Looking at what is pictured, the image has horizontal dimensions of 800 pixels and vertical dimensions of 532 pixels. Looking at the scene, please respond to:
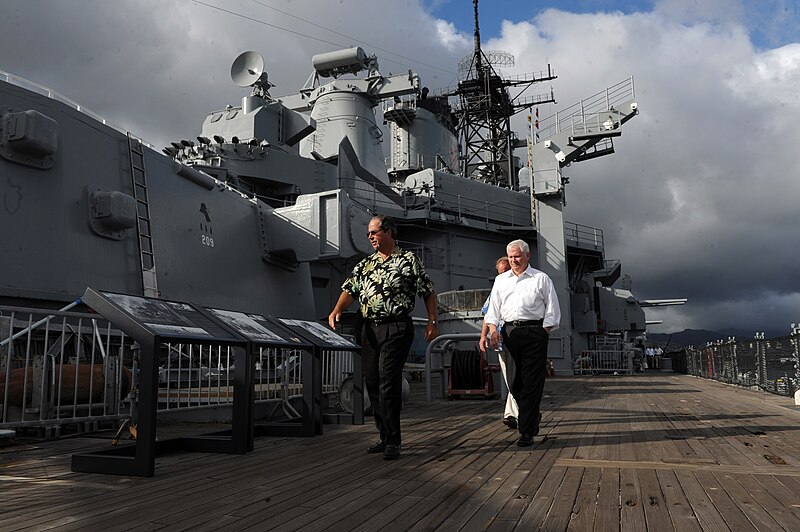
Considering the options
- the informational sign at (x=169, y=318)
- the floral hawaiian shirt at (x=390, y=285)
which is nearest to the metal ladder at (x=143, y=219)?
the informational sign at (x=169, y=318)

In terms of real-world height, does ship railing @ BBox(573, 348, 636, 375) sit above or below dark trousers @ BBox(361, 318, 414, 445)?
below

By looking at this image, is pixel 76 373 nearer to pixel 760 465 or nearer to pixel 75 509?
pixel 75 509

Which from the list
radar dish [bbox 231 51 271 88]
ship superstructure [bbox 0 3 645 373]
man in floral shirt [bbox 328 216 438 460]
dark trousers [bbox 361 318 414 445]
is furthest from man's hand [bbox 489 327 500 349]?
radar dish [bbox 231 51 271 88]

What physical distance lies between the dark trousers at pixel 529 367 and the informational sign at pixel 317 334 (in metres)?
1.60

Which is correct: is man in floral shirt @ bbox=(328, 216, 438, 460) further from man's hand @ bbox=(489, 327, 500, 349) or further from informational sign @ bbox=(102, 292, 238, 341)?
informational sign @ bbox=(102, 292, 238, 341)

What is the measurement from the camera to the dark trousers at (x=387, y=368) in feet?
11.6

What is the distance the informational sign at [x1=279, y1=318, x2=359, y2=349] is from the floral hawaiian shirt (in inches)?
44.3

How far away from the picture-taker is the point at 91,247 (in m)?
7.07

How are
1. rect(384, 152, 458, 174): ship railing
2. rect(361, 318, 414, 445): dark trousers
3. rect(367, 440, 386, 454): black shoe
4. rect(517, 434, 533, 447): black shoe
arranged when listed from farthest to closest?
rect(384, 152, 458, 174): ship railing → rect(517, 434, 533, 447): black shoe → rect(367, 440, 386, 454): black shoe → rect(361, 318, 414, 445): dark trousers

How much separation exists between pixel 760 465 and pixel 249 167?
15.3 metres

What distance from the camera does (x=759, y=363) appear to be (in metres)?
10.3

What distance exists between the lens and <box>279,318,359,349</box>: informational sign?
4.82m

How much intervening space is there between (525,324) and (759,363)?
843 cm

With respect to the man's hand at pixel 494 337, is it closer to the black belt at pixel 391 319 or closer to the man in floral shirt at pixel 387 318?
the man in floral shirt at pixel 387 318
